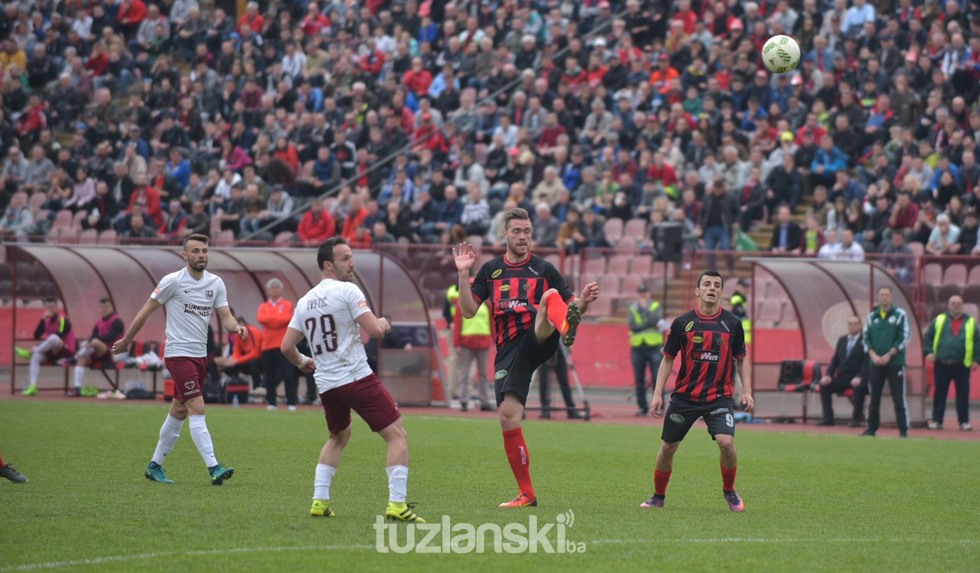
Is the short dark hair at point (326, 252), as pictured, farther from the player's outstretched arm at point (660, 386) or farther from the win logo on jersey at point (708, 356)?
the win logo on jersey at point (708, 356)

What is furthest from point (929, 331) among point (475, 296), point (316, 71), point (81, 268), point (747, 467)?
point (316, 71)

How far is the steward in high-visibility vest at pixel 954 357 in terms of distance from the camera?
20891 mm

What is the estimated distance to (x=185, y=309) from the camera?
41.0 ft

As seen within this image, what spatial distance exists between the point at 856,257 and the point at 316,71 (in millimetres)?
16334

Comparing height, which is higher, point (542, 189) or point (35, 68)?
point (35, 68)

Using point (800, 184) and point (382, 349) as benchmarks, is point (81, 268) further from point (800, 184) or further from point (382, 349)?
point (800, 184)

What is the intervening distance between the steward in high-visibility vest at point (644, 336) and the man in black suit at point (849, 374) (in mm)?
2812

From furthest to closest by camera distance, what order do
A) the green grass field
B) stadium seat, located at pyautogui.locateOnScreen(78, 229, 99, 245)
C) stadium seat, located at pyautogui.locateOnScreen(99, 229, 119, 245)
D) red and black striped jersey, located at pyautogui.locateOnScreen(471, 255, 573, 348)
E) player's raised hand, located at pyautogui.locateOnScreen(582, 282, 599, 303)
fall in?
stadium seat, located at pyautogui.locateOnScreen(78, 229, 99, 245) < stadium seat, located at pyautogui.locateOnScreen(99, 229, 119, 245) < red and black striped jersey, located at pyautogui.locateOnScreen(471, 255, 573, 348) < player's raised hand, located at pyautogui.locateOnScreen(582, 282, 599, 303) < the green grass field

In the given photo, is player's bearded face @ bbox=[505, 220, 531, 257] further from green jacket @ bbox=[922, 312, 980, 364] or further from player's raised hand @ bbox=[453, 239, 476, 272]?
green jacket @ bbox=[922, 312, 980, 364]

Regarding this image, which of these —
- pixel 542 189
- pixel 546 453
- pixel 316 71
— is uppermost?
pixel 316 71

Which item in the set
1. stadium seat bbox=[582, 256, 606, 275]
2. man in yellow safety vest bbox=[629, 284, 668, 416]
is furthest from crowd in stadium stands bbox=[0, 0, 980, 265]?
man in yellow safety vest bbox=[629, 284, 668, 416]

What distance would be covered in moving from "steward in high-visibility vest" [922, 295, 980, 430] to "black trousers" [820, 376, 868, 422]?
3.55 feet

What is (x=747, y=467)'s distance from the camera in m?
14.7

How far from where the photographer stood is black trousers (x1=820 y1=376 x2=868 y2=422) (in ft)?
69.1
